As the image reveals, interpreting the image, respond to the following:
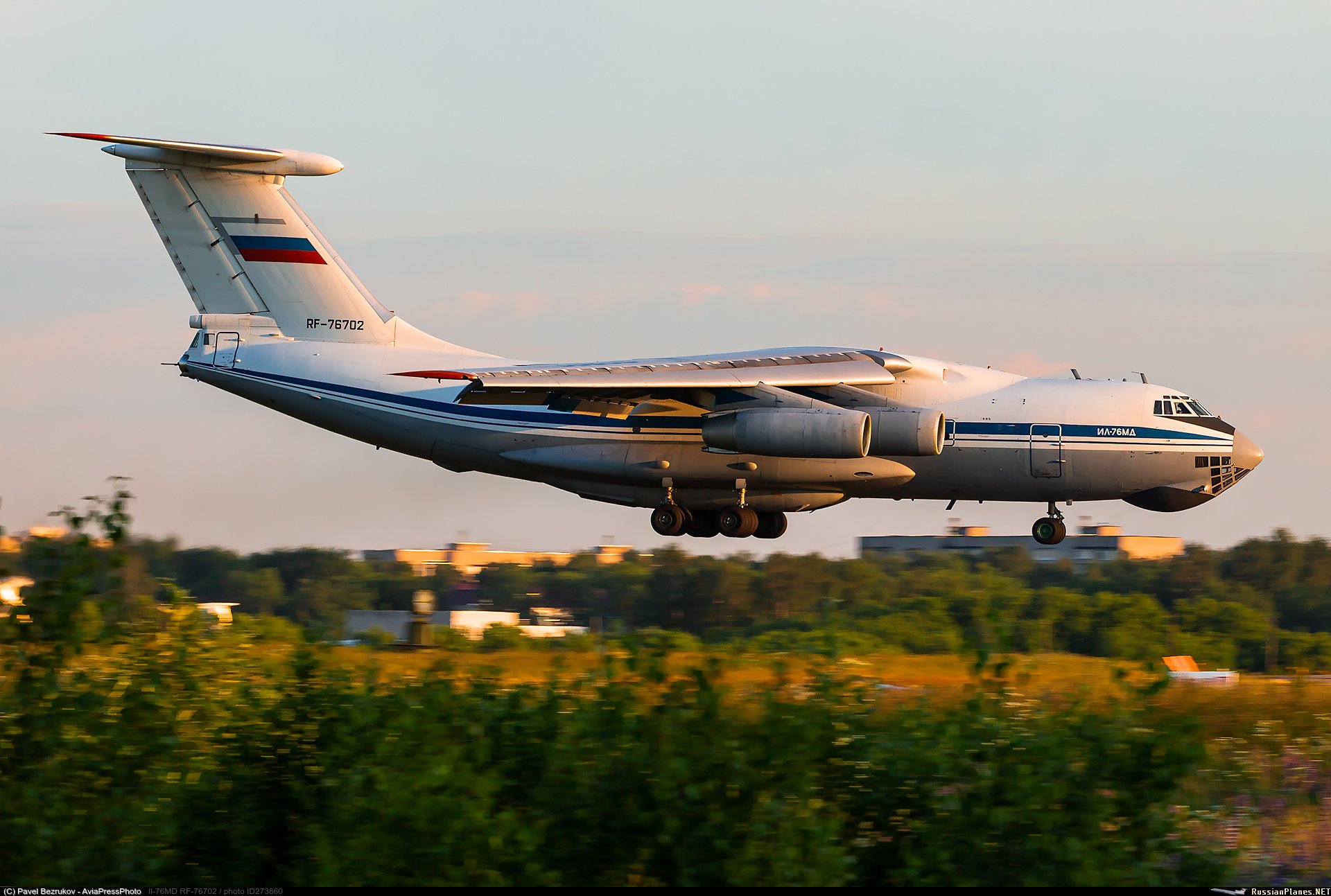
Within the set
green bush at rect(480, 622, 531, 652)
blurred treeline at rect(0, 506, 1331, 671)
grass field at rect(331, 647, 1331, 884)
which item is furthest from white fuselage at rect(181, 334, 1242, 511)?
green bush at rect(480, 622, 531, 652)

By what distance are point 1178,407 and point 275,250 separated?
46.3ft

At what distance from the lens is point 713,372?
862 inches

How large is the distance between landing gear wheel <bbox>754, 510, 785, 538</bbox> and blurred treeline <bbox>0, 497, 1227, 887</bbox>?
38.4ft

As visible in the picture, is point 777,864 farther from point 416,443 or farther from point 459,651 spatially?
point 416,443

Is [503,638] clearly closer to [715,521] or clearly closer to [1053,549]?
[715,521]

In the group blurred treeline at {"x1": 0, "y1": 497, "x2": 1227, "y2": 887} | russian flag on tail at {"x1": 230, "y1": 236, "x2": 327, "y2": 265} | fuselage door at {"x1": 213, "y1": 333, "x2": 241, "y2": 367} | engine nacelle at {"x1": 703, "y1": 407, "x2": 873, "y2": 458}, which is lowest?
blurred treeline at {"x1": 0, "y1": 497, "x2": 1227, "y2": 887}

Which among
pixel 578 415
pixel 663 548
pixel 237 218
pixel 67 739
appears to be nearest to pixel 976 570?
pixel 663 548

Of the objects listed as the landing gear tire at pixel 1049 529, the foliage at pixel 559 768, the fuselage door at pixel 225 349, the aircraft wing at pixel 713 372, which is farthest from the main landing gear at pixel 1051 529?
the fuselage door at pixel 225 349

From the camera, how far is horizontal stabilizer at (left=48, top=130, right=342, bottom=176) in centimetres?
2458

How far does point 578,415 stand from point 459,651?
10.6m

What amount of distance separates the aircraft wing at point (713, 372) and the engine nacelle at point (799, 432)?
46 centimetres

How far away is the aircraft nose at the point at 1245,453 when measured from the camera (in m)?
21.7

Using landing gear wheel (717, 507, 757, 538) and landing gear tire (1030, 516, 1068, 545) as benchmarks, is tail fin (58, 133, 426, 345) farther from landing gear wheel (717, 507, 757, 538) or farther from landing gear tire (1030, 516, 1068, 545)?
landing gear tire (1030, 516, 1068, 545)

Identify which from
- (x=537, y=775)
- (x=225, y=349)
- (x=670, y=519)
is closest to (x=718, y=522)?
(x=670, y=519)
